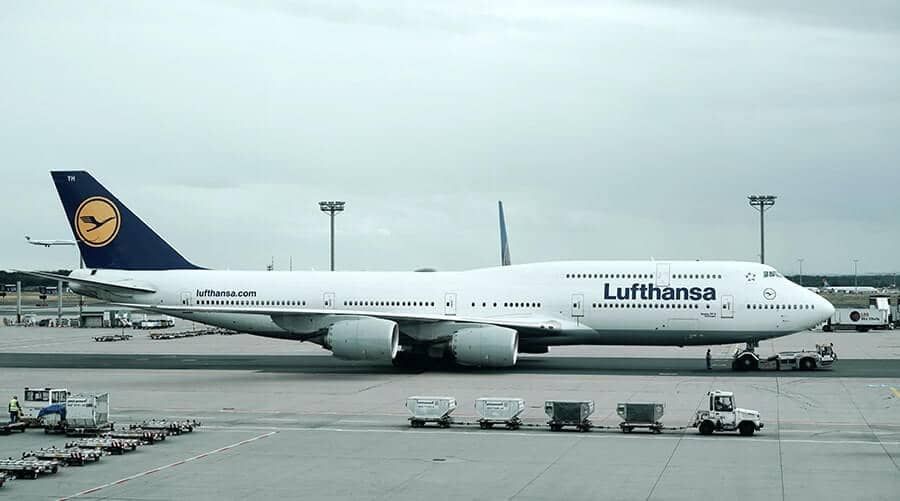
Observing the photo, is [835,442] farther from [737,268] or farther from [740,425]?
[737,268]

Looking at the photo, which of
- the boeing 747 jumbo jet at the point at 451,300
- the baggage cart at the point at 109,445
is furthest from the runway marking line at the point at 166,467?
the boeing 747 jumbo jet at the point at 451,300

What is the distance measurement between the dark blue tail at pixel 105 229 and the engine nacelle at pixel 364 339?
37.1 feet

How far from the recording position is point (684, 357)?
47062 millimetres

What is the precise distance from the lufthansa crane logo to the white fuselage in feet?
5.74

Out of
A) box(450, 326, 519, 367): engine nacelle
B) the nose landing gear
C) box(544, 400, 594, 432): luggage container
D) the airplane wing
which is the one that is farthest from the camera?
the airplane wing

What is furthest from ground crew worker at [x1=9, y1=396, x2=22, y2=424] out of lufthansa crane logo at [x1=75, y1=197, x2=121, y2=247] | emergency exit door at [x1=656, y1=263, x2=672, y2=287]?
emergency exit door at [x1=656, y1=263, x2=672, y2=287]

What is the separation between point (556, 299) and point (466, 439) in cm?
1832

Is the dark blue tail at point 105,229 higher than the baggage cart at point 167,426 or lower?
higher

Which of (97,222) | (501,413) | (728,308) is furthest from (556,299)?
(97,222)

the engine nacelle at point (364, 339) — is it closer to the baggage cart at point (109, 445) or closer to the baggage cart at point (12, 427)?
the baggage cart at point (12, 427)

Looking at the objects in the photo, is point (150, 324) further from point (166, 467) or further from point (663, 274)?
point (166, 467)

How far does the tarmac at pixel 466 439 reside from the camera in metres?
17.6

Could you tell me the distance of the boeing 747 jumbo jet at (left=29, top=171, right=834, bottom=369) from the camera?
39312mm

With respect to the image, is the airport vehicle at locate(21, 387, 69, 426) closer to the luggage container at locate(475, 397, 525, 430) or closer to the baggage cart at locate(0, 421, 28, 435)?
the baggage cart at locate(0, 421, 28, 435)
